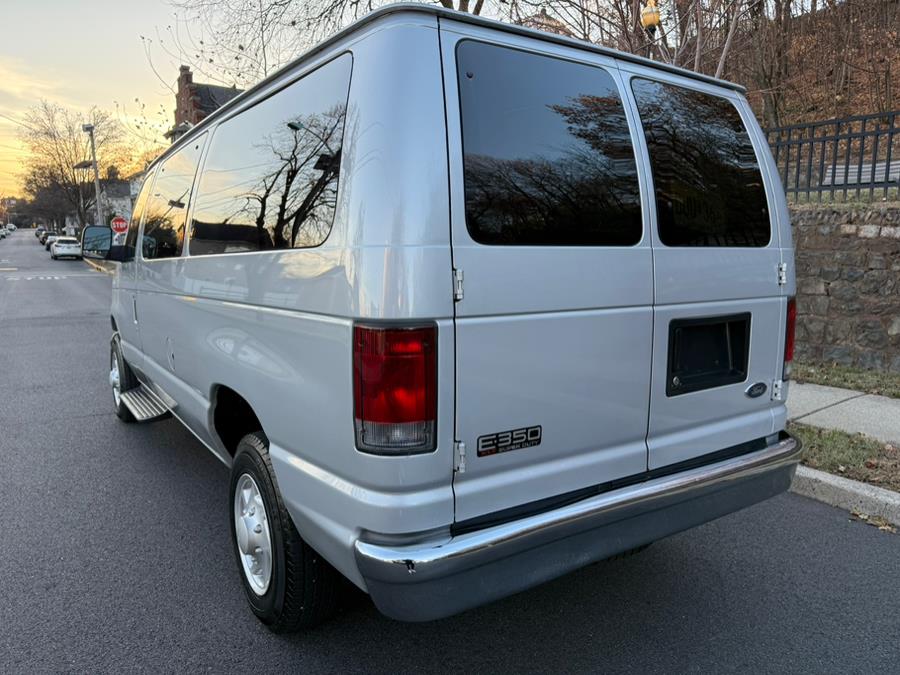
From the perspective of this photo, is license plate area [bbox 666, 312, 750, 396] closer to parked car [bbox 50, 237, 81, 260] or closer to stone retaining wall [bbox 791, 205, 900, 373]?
stone retaining wall [bbox 791, 205, 900, 373]

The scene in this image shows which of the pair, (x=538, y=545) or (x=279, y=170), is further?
(x=279, y=170)

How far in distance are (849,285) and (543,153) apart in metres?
5.89

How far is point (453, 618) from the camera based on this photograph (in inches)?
111

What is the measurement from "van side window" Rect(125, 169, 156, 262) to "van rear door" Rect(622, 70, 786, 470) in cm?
373

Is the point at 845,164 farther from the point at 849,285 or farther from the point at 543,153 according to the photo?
the point at 543,153

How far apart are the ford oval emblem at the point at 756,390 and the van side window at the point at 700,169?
0.64 m

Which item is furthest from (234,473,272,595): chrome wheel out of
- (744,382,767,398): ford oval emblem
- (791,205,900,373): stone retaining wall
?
(791,205,900,373): stone retaining wall

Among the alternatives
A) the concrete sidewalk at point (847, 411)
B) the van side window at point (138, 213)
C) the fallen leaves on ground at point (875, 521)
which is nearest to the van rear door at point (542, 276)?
the fallen leaves on ground at point (875, 521)

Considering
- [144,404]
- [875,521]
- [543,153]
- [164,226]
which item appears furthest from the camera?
[144,404]

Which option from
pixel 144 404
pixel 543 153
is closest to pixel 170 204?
pixel 144 404

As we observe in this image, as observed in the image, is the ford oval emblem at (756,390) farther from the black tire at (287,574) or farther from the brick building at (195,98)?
the brick building at (195,98)

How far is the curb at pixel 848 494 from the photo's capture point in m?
3.67

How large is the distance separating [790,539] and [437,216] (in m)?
2.86

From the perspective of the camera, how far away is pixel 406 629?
2.75 meters
